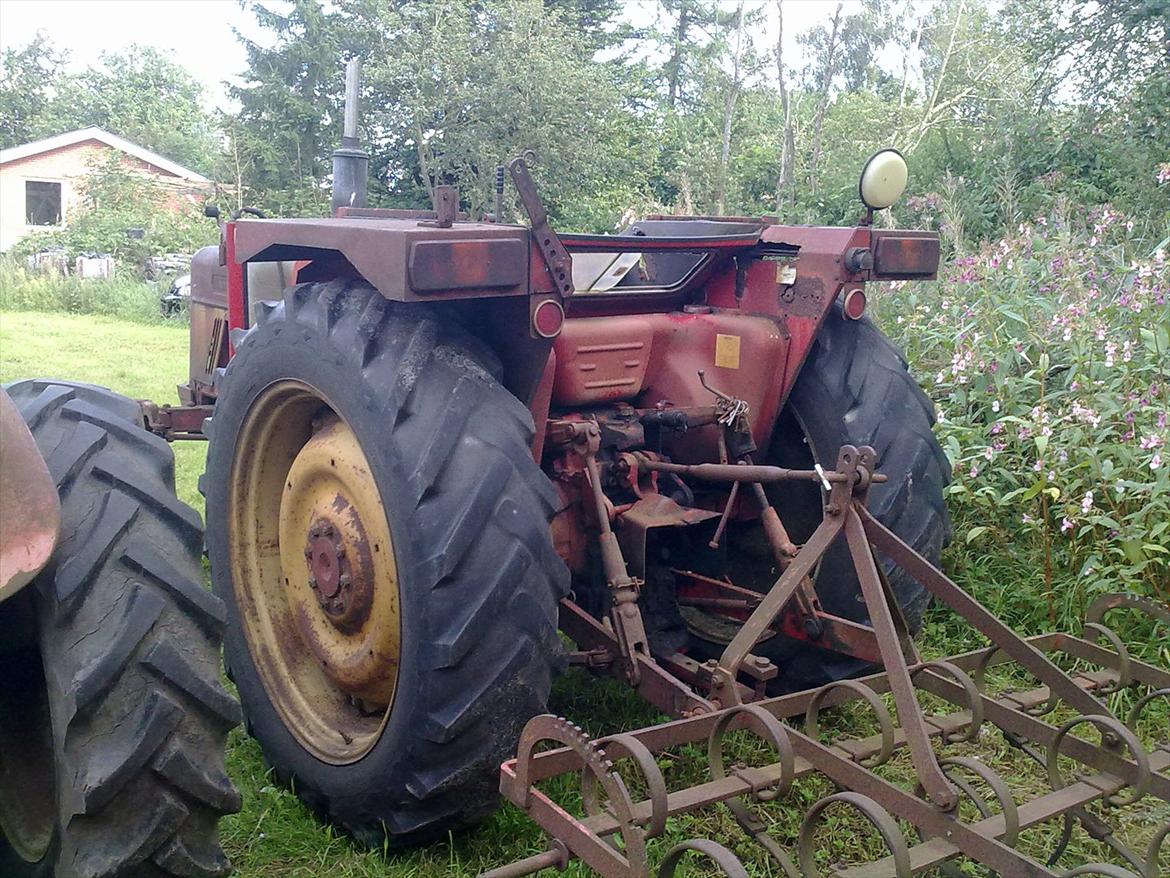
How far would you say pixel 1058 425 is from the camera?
4.19 m

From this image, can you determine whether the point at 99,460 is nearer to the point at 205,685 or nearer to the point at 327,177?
the point at 205,685

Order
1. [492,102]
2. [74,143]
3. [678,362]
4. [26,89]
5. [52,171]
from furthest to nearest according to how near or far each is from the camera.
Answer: [26,89], [52,171], [74,143], [492,102], [678,362]

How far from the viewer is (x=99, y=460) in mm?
2123

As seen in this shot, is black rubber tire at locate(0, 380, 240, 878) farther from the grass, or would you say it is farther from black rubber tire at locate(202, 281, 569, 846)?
the grass

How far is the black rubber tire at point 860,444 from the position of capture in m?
3.07

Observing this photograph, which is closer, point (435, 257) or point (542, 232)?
point (435, 257)

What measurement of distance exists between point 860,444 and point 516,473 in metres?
1.13

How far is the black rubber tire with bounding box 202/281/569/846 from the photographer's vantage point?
2.33 m

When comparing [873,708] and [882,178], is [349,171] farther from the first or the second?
[873,708]

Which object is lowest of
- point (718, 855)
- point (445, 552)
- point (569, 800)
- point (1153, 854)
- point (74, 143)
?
point (569, 800)

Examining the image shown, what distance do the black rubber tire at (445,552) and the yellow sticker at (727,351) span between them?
855mm

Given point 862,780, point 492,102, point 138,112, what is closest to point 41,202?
point 138,112

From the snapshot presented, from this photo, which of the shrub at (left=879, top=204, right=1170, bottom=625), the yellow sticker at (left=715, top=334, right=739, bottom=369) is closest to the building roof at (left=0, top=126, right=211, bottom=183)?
the shrub at (left=879, top=204, right=1170, bottom=625)

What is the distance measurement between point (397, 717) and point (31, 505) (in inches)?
38.6
